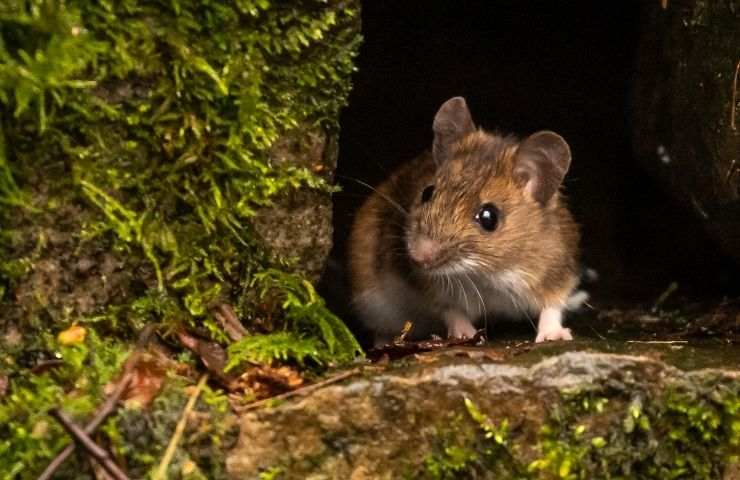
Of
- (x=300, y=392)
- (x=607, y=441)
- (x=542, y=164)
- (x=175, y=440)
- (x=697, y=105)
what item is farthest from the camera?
(x=542, y=164)

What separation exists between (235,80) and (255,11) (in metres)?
0.21

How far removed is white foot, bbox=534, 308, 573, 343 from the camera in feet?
12.4

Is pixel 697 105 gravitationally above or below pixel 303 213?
above

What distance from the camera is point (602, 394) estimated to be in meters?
2.70

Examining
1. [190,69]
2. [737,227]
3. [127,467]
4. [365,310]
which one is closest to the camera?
[127,467]

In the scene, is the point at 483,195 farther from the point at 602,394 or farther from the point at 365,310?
the point at 602,394

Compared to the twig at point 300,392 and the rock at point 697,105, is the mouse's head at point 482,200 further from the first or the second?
the twig at point 300,392

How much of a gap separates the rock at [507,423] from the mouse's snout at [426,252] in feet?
3.10

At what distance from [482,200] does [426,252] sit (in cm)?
37

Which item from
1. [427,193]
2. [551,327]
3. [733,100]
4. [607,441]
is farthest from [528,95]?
[607,441]

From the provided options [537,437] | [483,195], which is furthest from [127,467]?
[483,195]

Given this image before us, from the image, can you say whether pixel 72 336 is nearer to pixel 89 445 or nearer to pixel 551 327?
pixel 89 445

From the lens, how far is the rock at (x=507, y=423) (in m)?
2.57

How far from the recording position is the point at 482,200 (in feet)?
12.8
